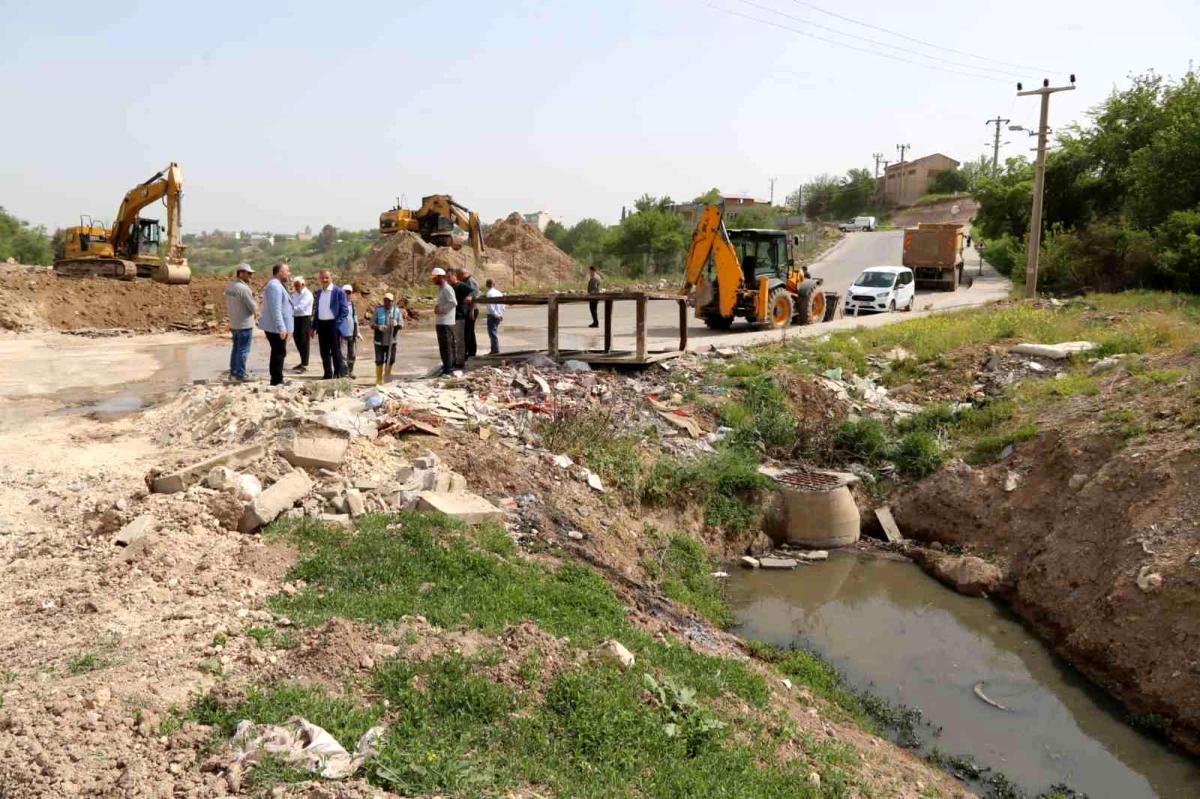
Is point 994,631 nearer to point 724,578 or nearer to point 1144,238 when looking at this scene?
point 724,578

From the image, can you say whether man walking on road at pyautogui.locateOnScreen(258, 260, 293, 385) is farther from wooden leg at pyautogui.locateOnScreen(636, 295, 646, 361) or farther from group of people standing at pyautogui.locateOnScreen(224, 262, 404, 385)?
wooden leg at pyautogui.locateOnScreen(636, 295, 646, 361)

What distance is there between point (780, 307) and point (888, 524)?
8.92 m

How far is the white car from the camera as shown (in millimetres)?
24125

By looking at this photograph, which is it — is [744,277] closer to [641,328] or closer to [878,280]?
[641,328]

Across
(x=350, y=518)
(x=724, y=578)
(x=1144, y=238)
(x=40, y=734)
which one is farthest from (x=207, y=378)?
(x=1144, y=238)

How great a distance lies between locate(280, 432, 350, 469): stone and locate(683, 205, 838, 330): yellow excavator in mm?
11831

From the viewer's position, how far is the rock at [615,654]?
5.41 metres

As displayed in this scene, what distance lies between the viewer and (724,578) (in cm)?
947

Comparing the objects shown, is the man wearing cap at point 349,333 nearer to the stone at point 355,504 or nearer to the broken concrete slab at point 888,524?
the stone at point 355,504

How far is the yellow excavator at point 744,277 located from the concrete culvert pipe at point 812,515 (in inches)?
331

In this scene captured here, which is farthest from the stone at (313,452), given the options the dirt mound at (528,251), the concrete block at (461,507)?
the dirt mound at (528,251)

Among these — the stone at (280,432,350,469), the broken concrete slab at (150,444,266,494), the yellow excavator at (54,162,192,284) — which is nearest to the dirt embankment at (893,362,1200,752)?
the stone at (280,432,350,469)

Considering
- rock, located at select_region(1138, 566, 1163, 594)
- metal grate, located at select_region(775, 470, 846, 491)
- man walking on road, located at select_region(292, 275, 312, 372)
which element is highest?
man walking on road, located at select_region(292, 275, 312, 372)

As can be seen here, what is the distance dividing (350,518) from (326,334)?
213 inches
